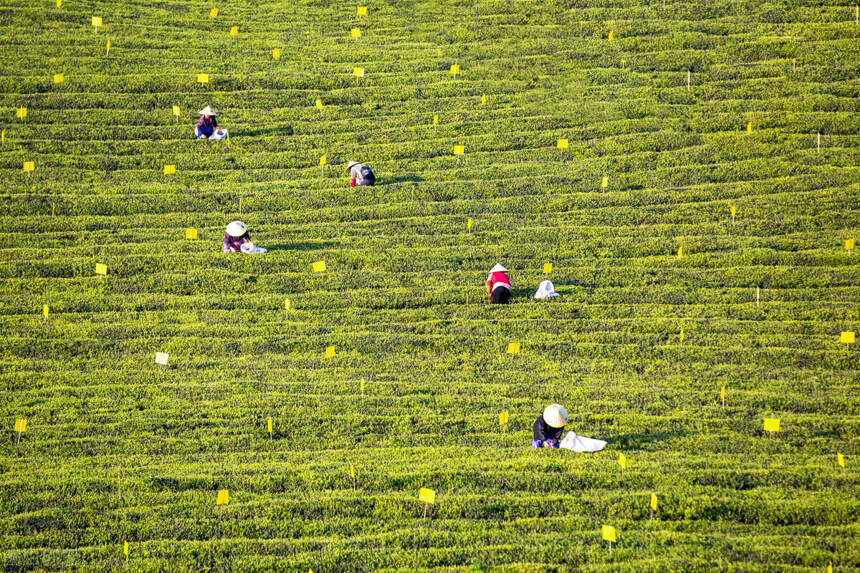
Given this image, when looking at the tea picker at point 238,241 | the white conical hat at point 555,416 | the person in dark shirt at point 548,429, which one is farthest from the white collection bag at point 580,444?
the tea picker at point 238,241

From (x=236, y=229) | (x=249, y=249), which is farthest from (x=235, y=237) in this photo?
(x=249, y=249)

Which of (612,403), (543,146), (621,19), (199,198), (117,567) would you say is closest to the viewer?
(117,567)

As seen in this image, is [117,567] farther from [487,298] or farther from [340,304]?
[487,298]

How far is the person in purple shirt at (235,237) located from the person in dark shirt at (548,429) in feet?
38.7

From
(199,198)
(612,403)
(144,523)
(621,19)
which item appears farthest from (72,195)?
(621,19)

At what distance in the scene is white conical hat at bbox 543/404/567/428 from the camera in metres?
19.1

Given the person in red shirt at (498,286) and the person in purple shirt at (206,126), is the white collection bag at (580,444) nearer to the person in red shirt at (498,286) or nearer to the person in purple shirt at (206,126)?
the person in red shirt at (498,286)

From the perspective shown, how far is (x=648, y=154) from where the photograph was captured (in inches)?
1266

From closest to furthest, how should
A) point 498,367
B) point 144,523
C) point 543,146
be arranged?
point 144,523 < point 498,367 < point 543,146

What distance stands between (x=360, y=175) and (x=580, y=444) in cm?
1442

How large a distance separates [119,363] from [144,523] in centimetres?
699

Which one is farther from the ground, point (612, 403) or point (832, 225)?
point (832, 225)

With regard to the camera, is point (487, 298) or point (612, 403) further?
point (487, 298)

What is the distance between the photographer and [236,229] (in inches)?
1073
